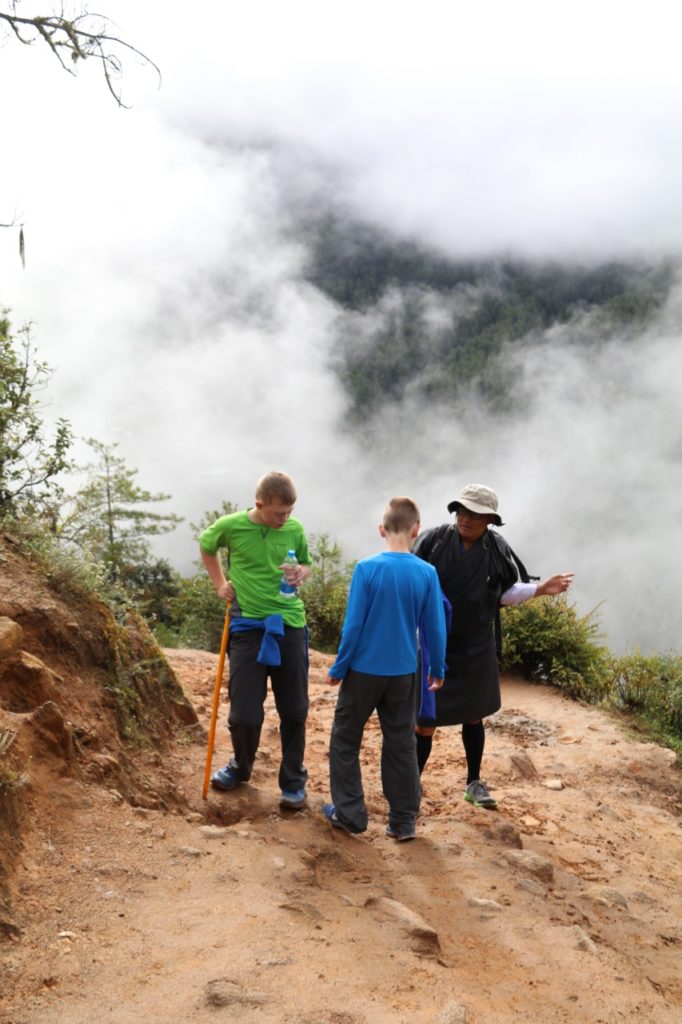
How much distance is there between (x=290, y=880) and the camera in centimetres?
368

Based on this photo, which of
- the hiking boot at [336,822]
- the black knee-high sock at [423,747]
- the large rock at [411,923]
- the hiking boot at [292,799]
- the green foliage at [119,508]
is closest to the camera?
the large rock at [411,923]

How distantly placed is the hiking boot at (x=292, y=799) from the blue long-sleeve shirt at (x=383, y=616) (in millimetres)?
782

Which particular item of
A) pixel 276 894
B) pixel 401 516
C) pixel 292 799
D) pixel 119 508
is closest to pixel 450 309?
pixel 119 508

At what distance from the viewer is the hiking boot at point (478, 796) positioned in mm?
5285

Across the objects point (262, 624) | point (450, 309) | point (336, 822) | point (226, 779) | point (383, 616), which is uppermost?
point (450, 309)

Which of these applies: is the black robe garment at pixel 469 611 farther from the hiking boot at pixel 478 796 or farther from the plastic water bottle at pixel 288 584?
the plastic water bottle at pixel 288 584

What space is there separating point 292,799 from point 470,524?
1.89 meters

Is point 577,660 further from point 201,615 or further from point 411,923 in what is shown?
point 411,923

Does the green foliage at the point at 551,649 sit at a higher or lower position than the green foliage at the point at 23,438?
lower

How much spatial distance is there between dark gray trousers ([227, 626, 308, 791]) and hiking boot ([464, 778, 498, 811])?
4.12 feet

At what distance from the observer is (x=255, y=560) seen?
461 centimetres

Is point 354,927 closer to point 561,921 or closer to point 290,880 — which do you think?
point 290,880

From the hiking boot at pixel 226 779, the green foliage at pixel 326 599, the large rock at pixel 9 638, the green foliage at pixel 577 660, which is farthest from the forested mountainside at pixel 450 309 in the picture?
the large rock at pixel 9 638

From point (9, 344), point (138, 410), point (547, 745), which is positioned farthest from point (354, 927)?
point (138, 410)
